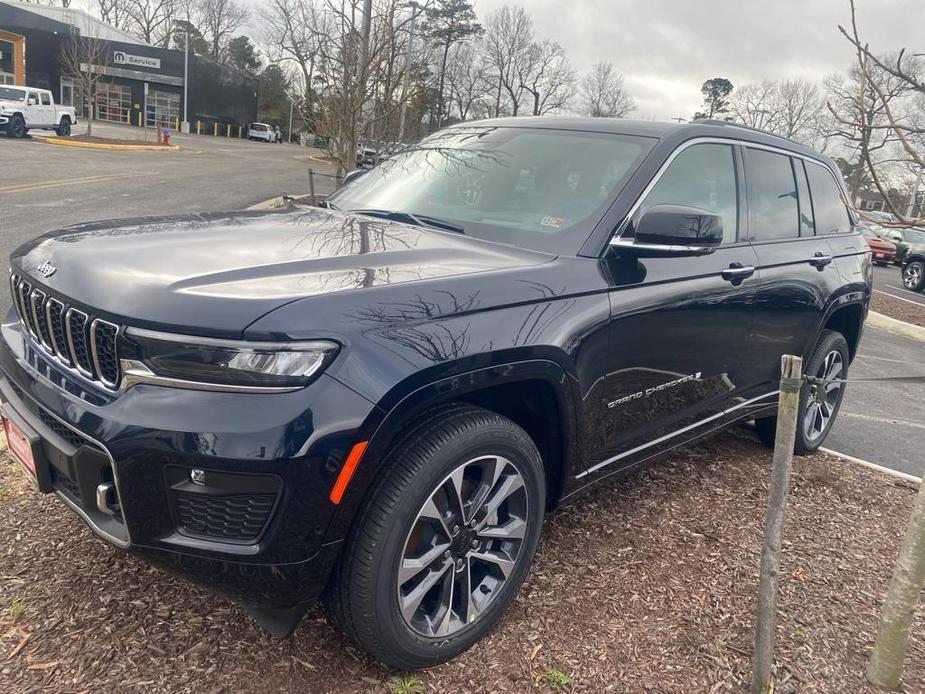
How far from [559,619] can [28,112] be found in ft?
110

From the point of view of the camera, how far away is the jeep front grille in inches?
80.1

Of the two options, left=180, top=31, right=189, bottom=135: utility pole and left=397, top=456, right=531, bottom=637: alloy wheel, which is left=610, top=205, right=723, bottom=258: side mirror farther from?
left=180, top=31, right=189, bottom=135: utility pole

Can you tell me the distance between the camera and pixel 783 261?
12.4 feet

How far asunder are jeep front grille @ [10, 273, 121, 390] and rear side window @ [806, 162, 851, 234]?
3.83 meters

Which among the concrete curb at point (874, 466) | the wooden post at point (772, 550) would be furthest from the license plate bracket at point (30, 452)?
the concrete curb at point (874, 466)

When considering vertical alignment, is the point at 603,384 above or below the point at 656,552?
above

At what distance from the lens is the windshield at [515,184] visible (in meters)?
2.95

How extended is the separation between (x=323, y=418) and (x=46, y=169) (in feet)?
62.4

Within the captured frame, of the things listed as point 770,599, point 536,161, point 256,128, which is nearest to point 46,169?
point 536,161

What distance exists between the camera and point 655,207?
2779 millimetres

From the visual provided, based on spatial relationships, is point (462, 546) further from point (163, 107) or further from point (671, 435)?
point (163, 107)

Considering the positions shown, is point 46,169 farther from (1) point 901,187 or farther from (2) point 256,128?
(2) point 256,128

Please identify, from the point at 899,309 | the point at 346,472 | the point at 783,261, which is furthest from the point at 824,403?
the point at 899,309

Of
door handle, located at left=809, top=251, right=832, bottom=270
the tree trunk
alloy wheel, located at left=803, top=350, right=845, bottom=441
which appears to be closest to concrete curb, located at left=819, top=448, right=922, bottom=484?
alloy wheel, located at left=803, top=350, right=845, bottom=441
